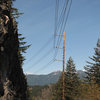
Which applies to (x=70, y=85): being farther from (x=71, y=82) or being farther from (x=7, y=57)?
(x=7, y=57)

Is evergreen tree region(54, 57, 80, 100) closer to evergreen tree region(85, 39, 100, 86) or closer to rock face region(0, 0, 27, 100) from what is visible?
evergreen tree region(85, 39, 100, 86)

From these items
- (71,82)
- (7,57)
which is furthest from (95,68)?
(7,57)

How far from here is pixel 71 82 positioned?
4850cm

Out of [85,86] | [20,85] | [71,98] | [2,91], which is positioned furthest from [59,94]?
[2,91]

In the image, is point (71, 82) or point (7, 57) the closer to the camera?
point (7, 57)

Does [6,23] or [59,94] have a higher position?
[6,23]

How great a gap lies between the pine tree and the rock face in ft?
106

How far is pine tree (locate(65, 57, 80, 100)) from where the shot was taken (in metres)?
46.2

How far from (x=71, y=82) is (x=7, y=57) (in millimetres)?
37298

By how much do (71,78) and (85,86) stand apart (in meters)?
22.8

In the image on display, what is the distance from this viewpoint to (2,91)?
44.4 ft

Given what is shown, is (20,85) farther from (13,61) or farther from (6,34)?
(6,34)

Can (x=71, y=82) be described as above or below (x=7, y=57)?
below

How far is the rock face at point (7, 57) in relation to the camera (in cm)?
1280
